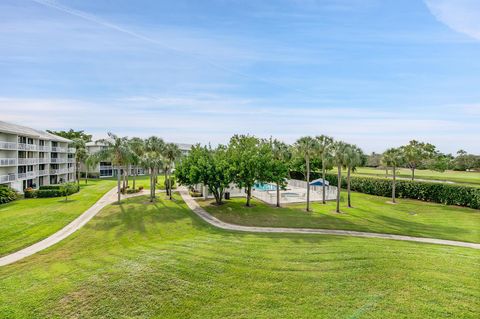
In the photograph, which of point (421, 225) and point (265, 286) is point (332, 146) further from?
point (265, 286)

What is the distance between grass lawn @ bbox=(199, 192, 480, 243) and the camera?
24.5m

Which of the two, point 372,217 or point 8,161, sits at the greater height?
point 8,161

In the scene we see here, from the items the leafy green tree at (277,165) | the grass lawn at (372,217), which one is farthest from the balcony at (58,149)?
the leafy green tree at (277,165)

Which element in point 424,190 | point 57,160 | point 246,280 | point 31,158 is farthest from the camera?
point 57,160

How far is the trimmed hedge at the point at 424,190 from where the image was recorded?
3490 cm

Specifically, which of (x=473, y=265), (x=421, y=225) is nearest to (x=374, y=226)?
(x=421, y=225)

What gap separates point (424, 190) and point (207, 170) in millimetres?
31488

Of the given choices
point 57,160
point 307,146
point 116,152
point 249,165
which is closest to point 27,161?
point 57,160

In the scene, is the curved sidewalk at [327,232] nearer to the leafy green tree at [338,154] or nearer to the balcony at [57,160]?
the leafy green tree at [338,154]

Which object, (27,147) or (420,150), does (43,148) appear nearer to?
(27,147)

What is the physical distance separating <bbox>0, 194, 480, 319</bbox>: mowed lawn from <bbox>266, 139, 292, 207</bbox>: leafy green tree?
1166 centimetres

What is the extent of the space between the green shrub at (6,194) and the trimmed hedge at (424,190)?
167 ft

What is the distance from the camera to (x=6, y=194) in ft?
117

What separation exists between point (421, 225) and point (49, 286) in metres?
29.5
